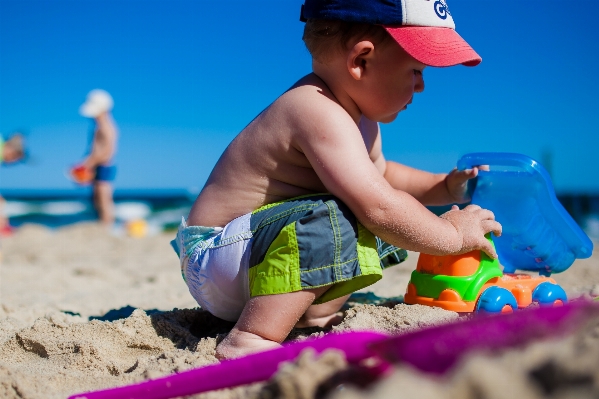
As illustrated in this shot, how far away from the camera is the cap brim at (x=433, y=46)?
5.54 ft

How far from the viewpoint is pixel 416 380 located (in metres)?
0.71

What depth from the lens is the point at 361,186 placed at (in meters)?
1.57

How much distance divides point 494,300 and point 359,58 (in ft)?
2.71

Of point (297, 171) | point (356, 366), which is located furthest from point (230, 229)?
point (356, 366)

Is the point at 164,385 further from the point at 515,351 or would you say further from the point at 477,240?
the point at 477,240

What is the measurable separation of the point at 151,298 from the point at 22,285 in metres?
0.89

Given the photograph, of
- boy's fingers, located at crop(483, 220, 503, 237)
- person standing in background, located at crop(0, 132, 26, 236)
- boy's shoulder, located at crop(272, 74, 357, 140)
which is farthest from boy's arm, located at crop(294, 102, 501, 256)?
person standing in background, located at crop(0, 132, 26, 236)

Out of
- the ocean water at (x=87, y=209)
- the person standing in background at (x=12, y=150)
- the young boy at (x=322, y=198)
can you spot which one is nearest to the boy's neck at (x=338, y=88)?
the young boy at (x=322, y=198)

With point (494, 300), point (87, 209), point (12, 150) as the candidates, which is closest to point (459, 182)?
point (494, 300)

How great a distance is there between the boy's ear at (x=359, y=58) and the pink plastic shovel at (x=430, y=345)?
93 centimetres

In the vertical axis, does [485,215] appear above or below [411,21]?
below

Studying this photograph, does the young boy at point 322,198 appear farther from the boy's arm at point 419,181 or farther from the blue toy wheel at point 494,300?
the boy's arm at point 419,181

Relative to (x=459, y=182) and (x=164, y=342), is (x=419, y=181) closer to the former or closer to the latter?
(x=459, y=182)

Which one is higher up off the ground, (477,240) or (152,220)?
(477,240)
